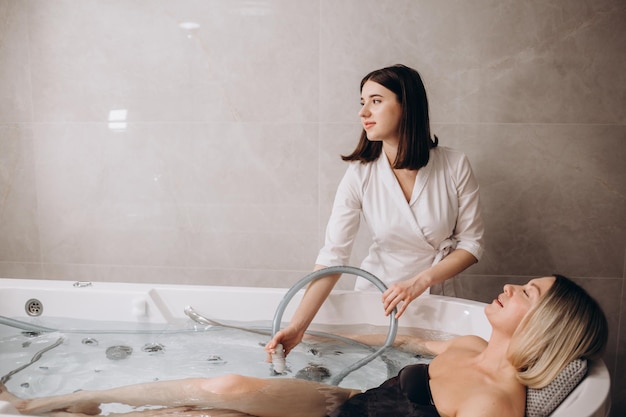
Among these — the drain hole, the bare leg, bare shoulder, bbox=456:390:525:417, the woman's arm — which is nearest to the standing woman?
the woman's arm

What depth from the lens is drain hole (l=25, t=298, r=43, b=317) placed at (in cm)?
193

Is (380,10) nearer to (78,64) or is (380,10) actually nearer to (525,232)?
(525,232)

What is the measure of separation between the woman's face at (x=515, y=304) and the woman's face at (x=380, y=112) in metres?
0.66

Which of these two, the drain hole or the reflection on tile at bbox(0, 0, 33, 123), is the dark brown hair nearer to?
the drain hole

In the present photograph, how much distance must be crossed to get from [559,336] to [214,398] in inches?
33.4

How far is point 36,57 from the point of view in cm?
232

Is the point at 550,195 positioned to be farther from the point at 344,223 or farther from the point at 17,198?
the point at 17,198

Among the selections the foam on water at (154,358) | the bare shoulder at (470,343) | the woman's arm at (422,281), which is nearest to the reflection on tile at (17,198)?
the foam on water at (154,358)

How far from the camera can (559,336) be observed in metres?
1.20

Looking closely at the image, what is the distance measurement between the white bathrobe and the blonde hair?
0.59 metres

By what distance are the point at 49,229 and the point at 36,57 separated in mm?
745

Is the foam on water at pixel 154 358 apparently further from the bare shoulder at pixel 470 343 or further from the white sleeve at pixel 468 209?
the white sleeve at pixel 468 209

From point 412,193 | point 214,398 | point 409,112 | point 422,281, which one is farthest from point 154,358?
point 409,112

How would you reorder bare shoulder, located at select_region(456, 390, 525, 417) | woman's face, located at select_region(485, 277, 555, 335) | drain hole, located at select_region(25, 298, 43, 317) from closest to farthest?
bare shoulder, located at select_region(456, 390, 525, 417) → woman's face, located at select_region(485, 277, 555, 335) → drain hole, located at select_region(25, 298, 43, 317)
